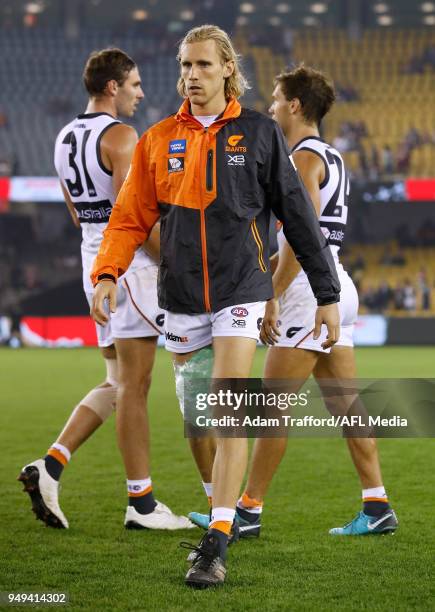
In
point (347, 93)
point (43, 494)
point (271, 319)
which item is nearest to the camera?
point (271, 319)

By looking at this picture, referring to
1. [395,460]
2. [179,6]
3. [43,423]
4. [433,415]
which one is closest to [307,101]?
[433,415]

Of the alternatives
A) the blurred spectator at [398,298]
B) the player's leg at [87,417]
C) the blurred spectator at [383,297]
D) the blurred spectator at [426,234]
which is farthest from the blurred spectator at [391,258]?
the player's leg at [87,417]

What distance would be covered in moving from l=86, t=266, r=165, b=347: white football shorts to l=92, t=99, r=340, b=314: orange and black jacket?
831 mm

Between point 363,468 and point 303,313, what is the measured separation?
0.77 metres

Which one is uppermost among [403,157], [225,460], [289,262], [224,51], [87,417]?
[224,51]

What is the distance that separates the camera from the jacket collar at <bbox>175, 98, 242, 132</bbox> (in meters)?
3.86

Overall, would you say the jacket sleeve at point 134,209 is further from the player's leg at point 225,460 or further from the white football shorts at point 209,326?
the player's leg at point 225,460

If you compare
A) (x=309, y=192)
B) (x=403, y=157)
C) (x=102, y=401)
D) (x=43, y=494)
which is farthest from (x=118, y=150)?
(x=403, y=157)

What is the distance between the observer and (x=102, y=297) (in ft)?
12.3

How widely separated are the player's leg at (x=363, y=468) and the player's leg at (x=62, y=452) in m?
1.08

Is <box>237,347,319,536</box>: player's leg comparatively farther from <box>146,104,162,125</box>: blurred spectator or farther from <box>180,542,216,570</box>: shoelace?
<box>146,104,162,125</box>: blurred spectator

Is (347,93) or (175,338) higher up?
(347,93)

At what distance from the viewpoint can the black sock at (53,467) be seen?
16.2 feet

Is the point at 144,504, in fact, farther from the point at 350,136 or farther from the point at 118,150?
the point at 350,136
